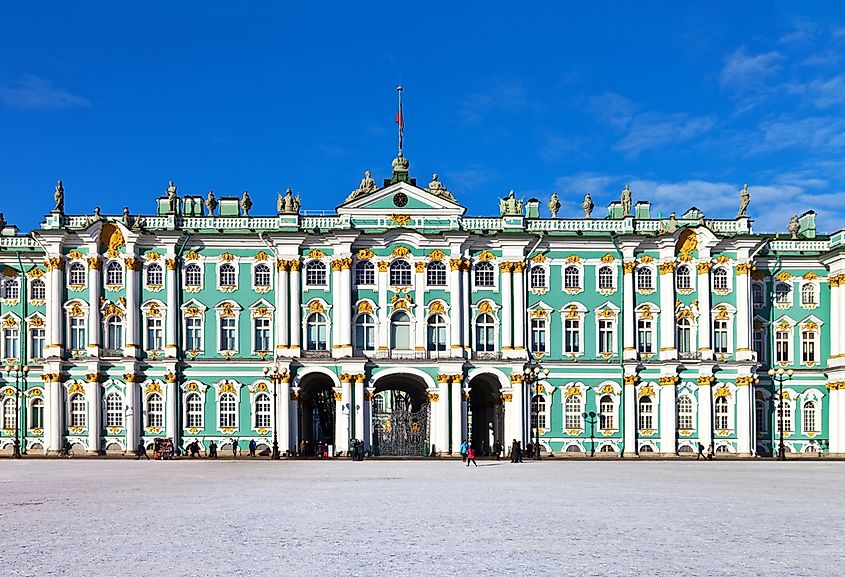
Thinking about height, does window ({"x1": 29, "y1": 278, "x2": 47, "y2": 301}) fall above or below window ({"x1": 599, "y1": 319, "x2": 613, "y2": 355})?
above

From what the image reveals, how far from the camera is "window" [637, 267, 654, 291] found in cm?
7400

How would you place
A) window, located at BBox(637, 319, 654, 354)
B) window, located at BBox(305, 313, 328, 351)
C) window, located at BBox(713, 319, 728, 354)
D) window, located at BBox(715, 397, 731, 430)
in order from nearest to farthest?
window, located at BBox(305, 313, 328, 351), window, located at BBox(715, 397, 731, 430), window, located at BBox(713, 319, 728, 354), window, located at BBox(637, 319, 654, 354)

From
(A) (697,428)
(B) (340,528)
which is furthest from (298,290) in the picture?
(B) (340,528)

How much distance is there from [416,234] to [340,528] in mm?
51130

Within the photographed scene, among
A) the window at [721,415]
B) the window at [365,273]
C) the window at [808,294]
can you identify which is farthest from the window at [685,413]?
the window at [365,273]

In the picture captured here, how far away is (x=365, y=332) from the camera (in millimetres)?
72312

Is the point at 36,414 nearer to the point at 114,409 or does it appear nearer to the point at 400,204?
the point at 114,409

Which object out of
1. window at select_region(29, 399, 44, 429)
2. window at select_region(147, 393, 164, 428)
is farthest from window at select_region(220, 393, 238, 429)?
window at select_region(29, 399, 44, 429)

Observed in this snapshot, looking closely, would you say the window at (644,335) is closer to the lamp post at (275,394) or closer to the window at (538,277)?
the window at (538,277)

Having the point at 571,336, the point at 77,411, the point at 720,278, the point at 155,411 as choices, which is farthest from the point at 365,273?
the point at 720,278

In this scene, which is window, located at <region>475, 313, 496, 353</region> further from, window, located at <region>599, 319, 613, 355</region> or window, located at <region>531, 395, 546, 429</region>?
window, located at <region>599, 319, 613, 355</region>

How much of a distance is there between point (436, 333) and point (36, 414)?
29366 mm

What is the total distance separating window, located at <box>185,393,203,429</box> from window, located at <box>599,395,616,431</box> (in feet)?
94.7

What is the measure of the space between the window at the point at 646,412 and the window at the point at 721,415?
4.63 metres
